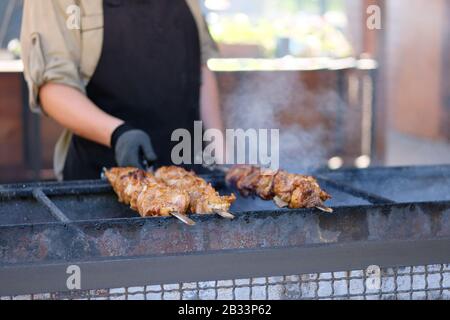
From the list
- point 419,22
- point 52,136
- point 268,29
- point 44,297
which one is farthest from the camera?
point 419,22

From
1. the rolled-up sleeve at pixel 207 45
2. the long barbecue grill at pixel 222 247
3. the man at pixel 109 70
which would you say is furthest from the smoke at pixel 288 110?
the long barbecue grill at pixel 222 247

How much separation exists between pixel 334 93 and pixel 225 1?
64.6 inches

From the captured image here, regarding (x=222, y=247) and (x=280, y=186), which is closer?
(x=222, y=247)

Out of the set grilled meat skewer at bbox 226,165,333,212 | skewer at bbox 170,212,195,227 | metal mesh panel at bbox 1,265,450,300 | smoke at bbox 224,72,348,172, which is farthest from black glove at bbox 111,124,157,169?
smoke at bbox 224,72,348,172

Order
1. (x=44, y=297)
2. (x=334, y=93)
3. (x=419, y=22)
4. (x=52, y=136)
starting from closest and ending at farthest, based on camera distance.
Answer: (x=44, y=297) < (x=52, y=136) < (x=334, y=93) < (x=419, y=22)

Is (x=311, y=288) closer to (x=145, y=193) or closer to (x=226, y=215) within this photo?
(x=226, y=215)

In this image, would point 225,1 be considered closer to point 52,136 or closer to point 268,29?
point 268,29

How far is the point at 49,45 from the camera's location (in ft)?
10.7

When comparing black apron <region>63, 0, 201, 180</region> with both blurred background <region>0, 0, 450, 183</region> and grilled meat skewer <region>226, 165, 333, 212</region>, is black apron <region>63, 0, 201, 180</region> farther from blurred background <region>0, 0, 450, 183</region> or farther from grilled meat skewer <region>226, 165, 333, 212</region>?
blurred background <region>0, 0, 450, 183</region>

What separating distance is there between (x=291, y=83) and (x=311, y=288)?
4.99 m

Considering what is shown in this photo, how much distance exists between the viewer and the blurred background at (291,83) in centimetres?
656

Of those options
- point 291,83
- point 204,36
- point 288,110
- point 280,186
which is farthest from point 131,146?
point 291,83

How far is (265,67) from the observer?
7.00 metres
